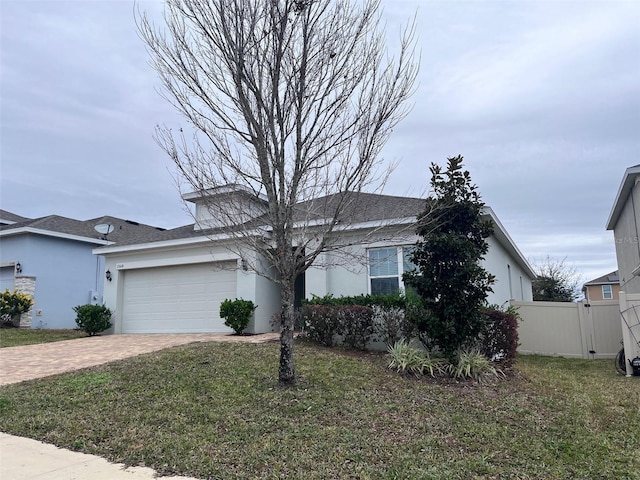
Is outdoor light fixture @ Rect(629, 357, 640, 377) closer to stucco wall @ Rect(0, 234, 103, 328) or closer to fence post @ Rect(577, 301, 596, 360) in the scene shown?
fence post @ Rect(577, 301, 596, 360)

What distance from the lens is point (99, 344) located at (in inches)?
480

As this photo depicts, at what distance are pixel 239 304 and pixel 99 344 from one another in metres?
3.94

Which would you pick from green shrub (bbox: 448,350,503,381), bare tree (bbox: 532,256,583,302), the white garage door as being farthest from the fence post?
bare tree (bbox: 532,256,583,302)

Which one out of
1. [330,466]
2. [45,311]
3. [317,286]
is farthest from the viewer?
[45,311]

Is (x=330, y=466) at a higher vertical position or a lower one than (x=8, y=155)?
lower

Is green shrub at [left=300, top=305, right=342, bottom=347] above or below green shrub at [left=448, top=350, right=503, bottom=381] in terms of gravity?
above

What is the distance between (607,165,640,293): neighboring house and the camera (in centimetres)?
1210

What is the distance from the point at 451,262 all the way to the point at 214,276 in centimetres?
872

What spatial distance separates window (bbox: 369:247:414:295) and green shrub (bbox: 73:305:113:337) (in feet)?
31.8

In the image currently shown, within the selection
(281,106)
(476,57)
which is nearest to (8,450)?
(281,106)

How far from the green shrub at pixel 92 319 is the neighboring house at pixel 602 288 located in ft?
117

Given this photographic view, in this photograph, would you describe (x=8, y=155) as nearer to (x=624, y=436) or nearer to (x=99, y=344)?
(x=99, y=344)

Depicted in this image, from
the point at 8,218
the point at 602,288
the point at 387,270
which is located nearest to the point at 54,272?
the point at 8,218

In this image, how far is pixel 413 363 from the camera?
7.67 metres
